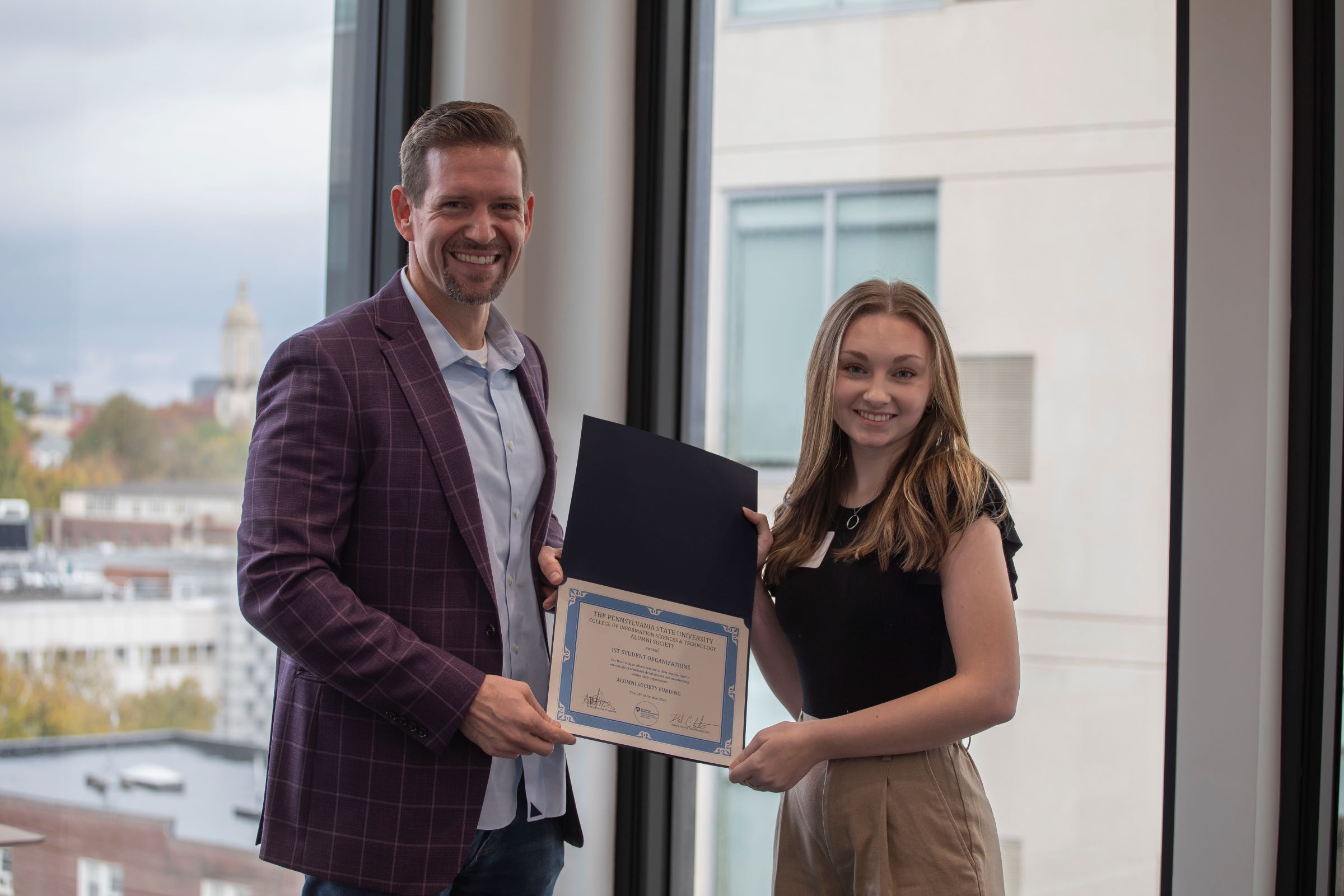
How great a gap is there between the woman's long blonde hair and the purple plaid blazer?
0.50m

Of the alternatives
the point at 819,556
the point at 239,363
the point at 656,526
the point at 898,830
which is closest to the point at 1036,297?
the point at 819,556

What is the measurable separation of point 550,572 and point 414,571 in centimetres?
20

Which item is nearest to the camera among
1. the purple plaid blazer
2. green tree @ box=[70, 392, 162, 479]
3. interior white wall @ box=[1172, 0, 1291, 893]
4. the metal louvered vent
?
the purple plaid blazer

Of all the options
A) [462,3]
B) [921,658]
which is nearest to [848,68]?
[462,3]

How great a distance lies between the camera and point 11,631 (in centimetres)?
148

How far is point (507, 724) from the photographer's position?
1.33 metres

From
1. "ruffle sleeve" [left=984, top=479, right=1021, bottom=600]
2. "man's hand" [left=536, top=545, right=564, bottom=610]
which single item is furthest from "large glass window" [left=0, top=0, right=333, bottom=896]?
"ruffle sleeve" [left=984, top=479, right=1021, bottom=600]

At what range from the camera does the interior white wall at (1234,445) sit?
180 cm

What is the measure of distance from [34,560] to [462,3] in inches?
54.6

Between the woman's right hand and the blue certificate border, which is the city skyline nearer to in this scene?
the blue certificate border

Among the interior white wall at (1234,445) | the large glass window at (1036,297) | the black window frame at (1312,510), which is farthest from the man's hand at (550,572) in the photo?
the black window frame at (1312,510)

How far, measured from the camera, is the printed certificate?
4.73 feet
